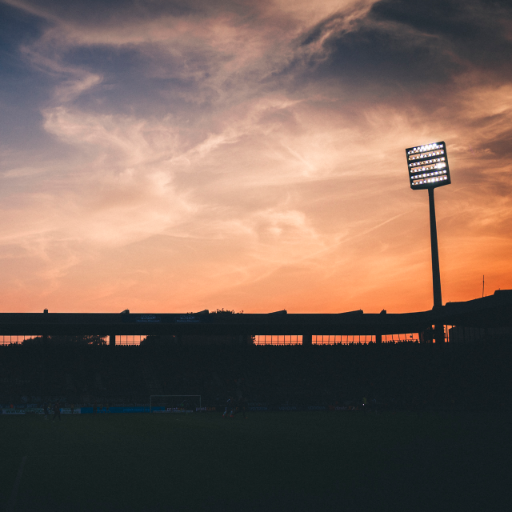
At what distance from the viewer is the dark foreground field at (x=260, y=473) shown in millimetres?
11359

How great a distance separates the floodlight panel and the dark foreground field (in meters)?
53.2

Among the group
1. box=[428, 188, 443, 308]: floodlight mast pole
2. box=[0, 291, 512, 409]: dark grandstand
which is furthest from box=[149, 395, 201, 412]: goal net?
box=[428, 188, 443, 308]: floodlight mast pole

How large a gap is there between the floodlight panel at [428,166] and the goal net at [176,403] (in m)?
42.2

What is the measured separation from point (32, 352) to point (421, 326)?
53260mm

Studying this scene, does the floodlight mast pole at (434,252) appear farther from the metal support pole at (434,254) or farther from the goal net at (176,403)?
the goal net at (176,403)

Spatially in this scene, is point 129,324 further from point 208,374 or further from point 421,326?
point 421,326

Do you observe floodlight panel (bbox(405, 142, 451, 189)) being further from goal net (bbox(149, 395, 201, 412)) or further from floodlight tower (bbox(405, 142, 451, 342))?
goal net (bbox(149, 395, 201, 412))

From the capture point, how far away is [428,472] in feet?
49.9

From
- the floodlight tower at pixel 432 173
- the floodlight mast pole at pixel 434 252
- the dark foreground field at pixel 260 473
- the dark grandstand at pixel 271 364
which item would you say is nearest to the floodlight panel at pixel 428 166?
the floodlight tower at pixel 432 173

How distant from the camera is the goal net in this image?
195 feet

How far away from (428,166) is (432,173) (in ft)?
4.06

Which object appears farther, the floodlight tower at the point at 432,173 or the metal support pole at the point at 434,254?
the metal support pole at the point at 434,254

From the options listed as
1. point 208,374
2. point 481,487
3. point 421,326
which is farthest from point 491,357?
point 481,487

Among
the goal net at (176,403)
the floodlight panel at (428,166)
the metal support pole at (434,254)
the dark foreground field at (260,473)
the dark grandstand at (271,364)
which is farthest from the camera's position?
the metal support pole at (434,254)
